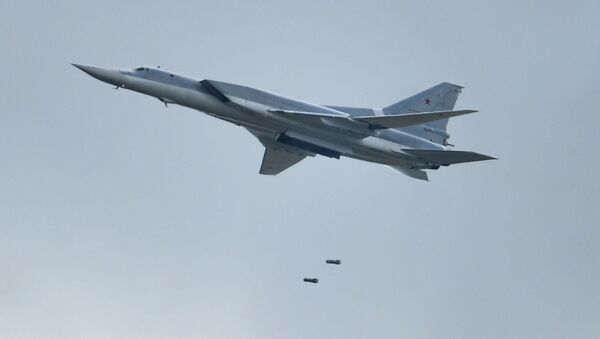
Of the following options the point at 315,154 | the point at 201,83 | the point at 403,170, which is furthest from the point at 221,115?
the point at 403,170

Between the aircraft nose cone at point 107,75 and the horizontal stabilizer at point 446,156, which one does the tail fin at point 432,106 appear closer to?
the horizontal stabilizer at point 446,156

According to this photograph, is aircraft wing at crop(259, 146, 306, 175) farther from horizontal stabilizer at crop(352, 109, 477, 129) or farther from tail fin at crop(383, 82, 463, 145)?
horizontal stabilizer at crop(352, 109, 477, 129)

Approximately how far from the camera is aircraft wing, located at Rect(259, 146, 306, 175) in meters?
66.8

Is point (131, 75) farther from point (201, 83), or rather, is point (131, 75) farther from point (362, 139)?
point (362, 139)

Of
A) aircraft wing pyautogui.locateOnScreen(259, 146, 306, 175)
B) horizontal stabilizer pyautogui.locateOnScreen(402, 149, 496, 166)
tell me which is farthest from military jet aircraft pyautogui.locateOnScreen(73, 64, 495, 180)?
aircraft wing pyautogui.locateOnScreen(259, 146, 306, 175)

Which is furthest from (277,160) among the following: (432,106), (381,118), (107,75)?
(107,75)

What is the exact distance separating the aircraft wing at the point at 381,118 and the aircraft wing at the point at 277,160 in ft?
23.2

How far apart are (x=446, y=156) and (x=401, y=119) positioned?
12.1 ft

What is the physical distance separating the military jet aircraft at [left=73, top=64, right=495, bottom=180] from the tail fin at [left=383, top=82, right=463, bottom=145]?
14.9 inches

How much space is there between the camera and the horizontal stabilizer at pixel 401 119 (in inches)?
2335

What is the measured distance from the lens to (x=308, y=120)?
196ft

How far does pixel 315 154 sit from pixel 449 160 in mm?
7831

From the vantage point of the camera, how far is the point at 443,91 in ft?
216

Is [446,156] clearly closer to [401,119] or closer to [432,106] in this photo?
[401,119]
